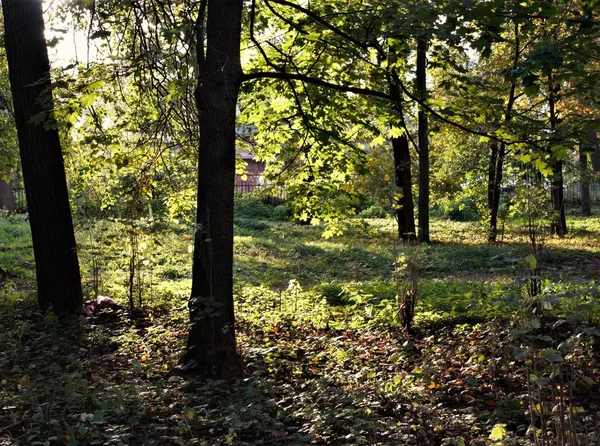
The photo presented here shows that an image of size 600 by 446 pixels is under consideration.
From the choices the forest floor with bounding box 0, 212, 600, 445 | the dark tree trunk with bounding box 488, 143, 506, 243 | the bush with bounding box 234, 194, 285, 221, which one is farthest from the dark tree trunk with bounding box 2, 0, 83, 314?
the bush with bounding box 234, 194, 285, 221

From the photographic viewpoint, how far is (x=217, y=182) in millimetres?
5594

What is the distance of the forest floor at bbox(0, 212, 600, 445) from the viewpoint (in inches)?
147

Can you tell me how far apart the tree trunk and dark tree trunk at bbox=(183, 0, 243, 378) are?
2341 centimetres

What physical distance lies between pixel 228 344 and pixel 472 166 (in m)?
15.1

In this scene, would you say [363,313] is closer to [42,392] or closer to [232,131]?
[232,131]

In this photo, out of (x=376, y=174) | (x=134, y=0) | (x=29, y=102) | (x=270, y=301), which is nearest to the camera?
(x=134, y=0)

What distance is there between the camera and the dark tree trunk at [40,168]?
7.60 m

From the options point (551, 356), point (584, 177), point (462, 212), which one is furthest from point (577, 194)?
point (551, 356)

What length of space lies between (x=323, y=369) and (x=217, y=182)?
6.89 ft

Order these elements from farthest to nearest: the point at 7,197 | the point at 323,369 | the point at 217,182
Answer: the point at 7,197, the point at 323,369, the point at 217,182

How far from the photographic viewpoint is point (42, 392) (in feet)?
15.9

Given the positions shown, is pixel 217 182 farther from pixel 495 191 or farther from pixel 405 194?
pixel 495 191

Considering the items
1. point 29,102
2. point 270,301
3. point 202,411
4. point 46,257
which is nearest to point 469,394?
point 202,411

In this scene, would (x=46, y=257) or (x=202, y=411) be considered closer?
(x=202, y=411)
